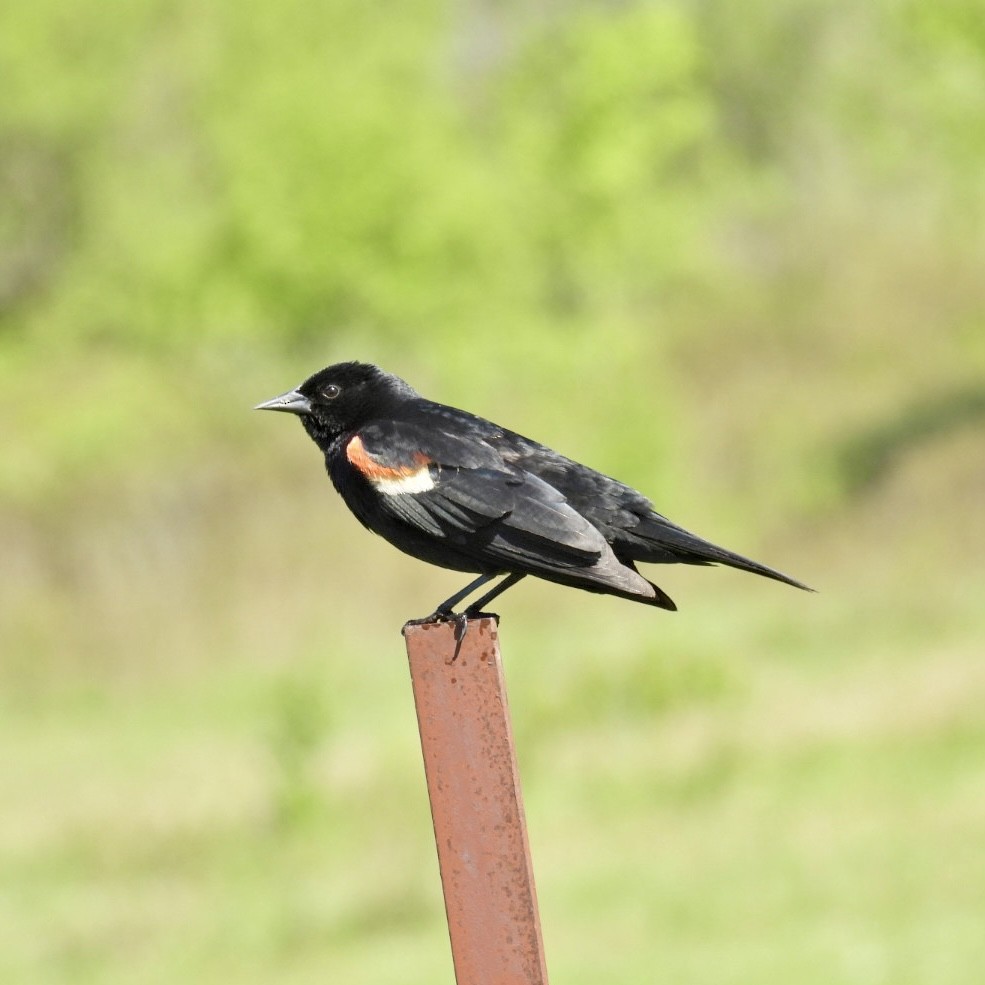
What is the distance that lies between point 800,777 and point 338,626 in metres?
9.74

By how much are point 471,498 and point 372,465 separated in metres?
0.32

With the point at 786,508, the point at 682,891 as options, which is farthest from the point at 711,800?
the point at 786,508

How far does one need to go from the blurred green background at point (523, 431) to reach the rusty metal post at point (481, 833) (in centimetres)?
631

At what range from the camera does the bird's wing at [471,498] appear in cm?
374

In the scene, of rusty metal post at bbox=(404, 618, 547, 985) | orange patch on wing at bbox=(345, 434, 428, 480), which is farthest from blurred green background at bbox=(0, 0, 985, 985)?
rusty metal post at bbox=(404, 618, 547, 985)

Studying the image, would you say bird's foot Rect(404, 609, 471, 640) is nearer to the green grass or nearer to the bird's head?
the bird's head

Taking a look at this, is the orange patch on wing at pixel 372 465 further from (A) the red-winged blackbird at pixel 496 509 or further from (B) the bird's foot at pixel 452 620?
(B) the bird's foot at pixel 452 620

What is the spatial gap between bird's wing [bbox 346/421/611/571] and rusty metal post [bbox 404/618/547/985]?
31.7 inches

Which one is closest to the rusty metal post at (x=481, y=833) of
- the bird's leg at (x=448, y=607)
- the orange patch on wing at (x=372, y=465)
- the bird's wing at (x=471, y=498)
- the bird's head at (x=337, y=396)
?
the bird's leg at (x=448, y=607)

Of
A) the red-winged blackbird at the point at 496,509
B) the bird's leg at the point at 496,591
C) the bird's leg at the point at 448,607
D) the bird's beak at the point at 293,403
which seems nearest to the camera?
the bird's leg at the point at 448,607

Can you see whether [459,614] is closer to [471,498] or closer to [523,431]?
[471,498]

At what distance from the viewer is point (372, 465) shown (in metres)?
4.12

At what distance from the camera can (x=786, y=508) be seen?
31.8 metres

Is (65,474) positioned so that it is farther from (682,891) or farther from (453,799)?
(453,799)
